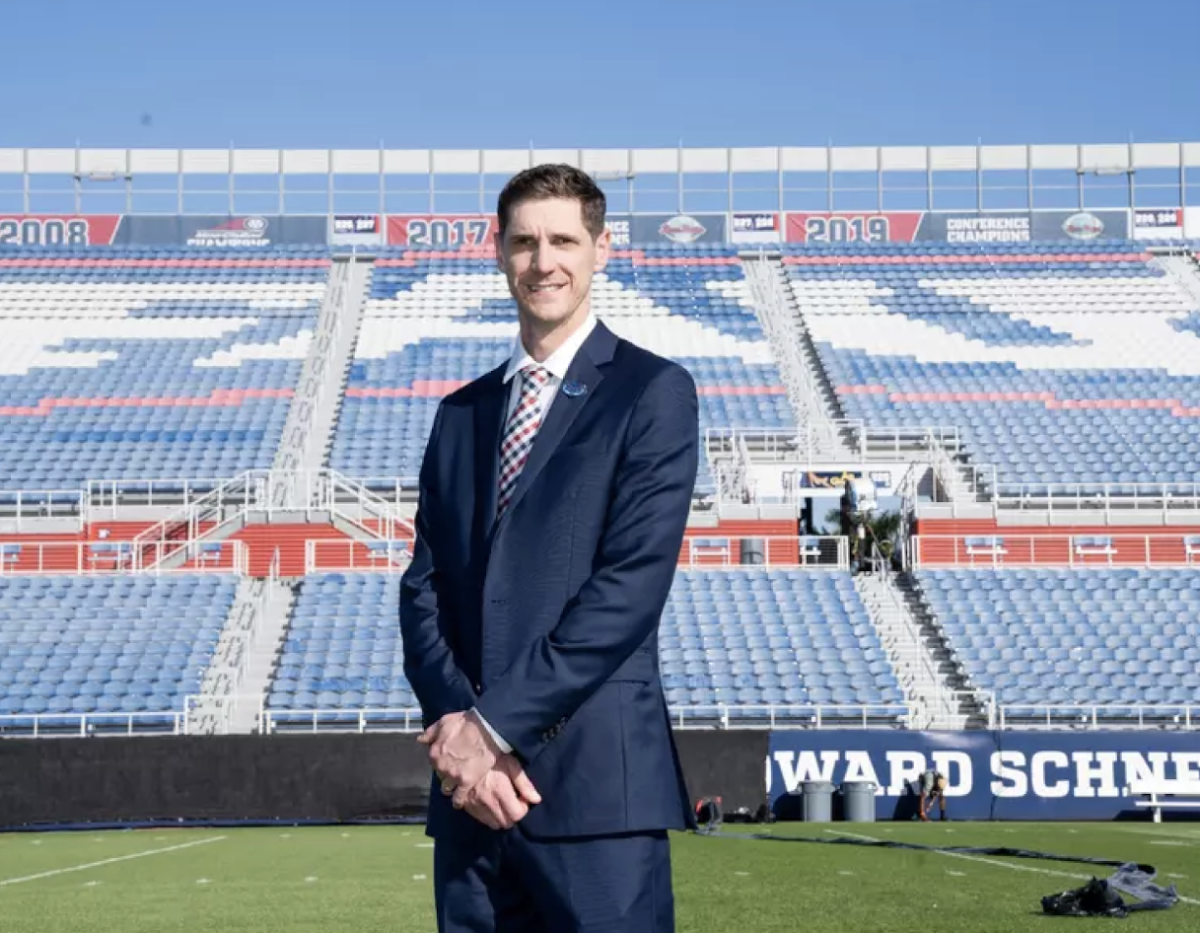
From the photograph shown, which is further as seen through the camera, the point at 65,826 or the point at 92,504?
the point at 92,504

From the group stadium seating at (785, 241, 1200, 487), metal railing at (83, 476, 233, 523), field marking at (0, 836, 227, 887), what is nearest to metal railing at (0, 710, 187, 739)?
field marking at (0, 836, 227, 887)

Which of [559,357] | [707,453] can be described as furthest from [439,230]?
[559,357]

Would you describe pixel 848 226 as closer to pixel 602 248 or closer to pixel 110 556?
pixel 110 556

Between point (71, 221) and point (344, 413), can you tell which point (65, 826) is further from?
point (71, 221)

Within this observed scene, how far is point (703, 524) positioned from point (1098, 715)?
8.03 metres

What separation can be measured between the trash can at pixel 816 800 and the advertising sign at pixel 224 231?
28063mm

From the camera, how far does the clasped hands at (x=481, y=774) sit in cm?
317

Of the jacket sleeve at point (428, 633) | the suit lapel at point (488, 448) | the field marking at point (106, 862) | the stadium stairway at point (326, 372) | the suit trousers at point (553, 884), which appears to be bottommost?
the field marking at point (106, 862)

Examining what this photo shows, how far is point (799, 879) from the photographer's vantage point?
1263 centimetres

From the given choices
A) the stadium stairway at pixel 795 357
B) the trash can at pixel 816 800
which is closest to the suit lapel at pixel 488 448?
the trash can at pixel 816 800

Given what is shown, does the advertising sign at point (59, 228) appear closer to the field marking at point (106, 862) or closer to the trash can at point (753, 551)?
the trash can at point (753, 551)

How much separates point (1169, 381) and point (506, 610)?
113 feet

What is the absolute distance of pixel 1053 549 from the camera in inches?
1163

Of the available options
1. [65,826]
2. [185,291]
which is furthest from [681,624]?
[185,291]
